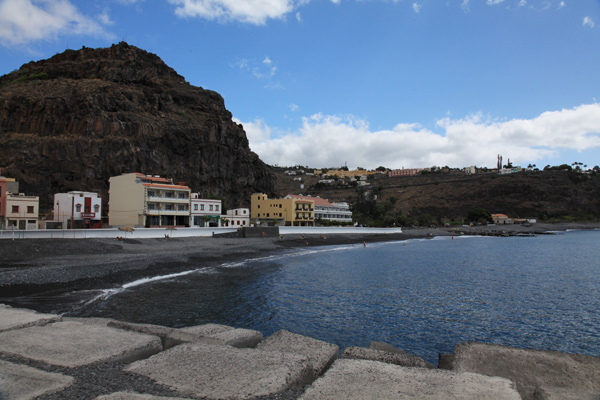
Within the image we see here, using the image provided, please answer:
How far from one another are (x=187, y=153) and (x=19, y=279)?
7010 cm

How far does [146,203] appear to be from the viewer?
54812 millimetres

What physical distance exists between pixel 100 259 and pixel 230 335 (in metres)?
24.4

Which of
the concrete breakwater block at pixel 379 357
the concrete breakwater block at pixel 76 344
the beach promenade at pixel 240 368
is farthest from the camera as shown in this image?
the concrete breakwater block at pixel 379 357

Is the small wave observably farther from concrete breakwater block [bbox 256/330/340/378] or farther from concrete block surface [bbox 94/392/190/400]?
concrete block surface [bbox 94/392/190/400]

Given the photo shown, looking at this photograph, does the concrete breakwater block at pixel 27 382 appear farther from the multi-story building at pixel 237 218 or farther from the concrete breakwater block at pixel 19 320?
the multi-story building at pixel 237 218

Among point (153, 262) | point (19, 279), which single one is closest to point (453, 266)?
point (153, 262)

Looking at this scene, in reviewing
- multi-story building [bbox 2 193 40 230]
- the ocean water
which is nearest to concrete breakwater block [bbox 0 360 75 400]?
the ocean water

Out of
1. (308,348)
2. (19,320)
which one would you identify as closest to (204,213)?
(19,320)

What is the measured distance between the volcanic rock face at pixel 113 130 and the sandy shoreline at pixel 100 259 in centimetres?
3738

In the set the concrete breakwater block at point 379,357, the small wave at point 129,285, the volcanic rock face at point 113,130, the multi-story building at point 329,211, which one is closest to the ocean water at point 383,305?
the small wave at point 129,285

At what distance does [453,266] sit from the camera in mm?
34125

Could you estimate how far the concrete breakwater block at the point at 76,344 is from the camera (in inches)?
234

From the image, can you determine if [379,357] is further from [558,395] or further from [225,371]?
[225,371]

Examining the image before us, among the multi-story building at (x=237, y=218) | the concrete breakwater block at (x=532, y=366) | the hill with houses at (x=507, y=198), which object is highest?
the hill with houses at (x=507, y=198)
